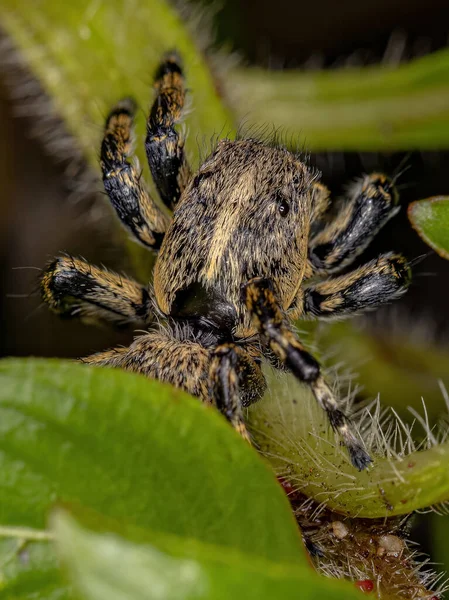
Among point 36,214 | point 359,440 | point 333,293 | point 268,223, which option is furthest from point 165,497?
point 36,214

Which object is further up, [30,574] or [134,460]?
[134,460]

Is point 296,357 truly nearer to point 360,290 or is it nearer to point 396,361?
point 360,290

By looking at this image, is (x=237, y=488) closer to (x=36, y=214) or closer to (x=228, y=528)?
(x=228, y=528)

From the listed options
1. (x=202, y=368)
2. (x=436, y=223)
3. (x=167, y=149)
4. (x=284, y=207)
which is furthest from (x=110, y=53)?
(x=436, y=223)

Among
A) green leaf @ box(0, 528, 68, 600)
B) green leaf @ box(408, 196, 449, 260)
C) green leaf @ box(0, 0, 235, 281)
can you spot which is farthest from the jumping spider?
green leaf @ box(0, 528, 68, 600)

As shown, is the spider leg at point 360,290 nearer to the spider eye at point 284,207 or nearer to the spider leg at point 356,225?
the spider leg at point 356,225

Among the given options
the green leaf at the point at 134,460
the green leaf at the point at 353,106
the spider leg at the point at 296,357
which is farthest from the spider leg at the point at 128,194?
the green leaf at the point at 134,460
